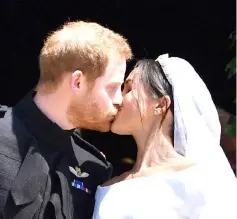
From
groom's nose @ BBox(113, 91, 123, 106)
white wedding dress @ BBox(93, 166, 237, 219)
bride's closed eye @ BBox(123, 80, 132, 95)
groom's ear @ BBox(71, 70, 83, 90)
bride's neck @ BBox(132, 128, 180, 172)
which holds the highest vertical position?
groom's ear @ BBox(71, 70, 83, 90)

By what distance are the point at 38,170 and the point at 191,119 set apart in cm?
68

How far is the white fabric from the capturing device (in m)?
2.12

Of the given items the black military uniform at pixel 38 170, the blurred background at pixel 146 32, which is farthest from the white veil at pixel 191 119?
the blurred background at pixel 146 32

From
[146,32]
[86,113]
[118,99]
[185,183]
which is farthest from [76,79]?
[146,32]

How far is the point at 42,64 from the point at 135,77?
44 centimetres

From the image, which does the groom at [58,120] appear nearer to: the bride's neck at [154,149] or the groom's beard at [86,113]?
the groom's beard at [86,113]

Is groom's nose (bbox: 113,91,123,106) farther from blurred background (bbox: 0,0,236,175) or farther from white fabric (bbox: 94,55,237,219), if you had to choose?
blurred background (bbox: 0,0,236,175)

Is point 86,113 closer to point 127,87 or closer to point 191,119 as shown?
point 127,87

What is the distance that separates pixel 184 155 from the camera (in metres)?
2.32

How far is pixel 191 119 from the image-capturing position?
234 cm

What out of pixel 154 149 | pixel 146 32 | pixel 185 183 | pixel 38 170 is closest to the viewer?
pixel 38 170

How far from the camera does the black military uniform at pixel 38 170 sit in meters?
1.91

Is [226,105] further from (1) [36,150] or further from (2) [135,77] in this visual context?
(1) [36,150]

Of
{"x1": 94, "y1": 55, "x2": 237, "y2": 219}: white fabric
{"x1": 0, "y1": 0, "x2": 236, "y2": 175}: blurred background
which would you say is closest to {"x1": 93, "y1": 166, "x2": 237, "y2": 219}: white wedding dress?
{"x1": 94, "y1": 55, "x2": 237, "y2": 219}: white fabric
